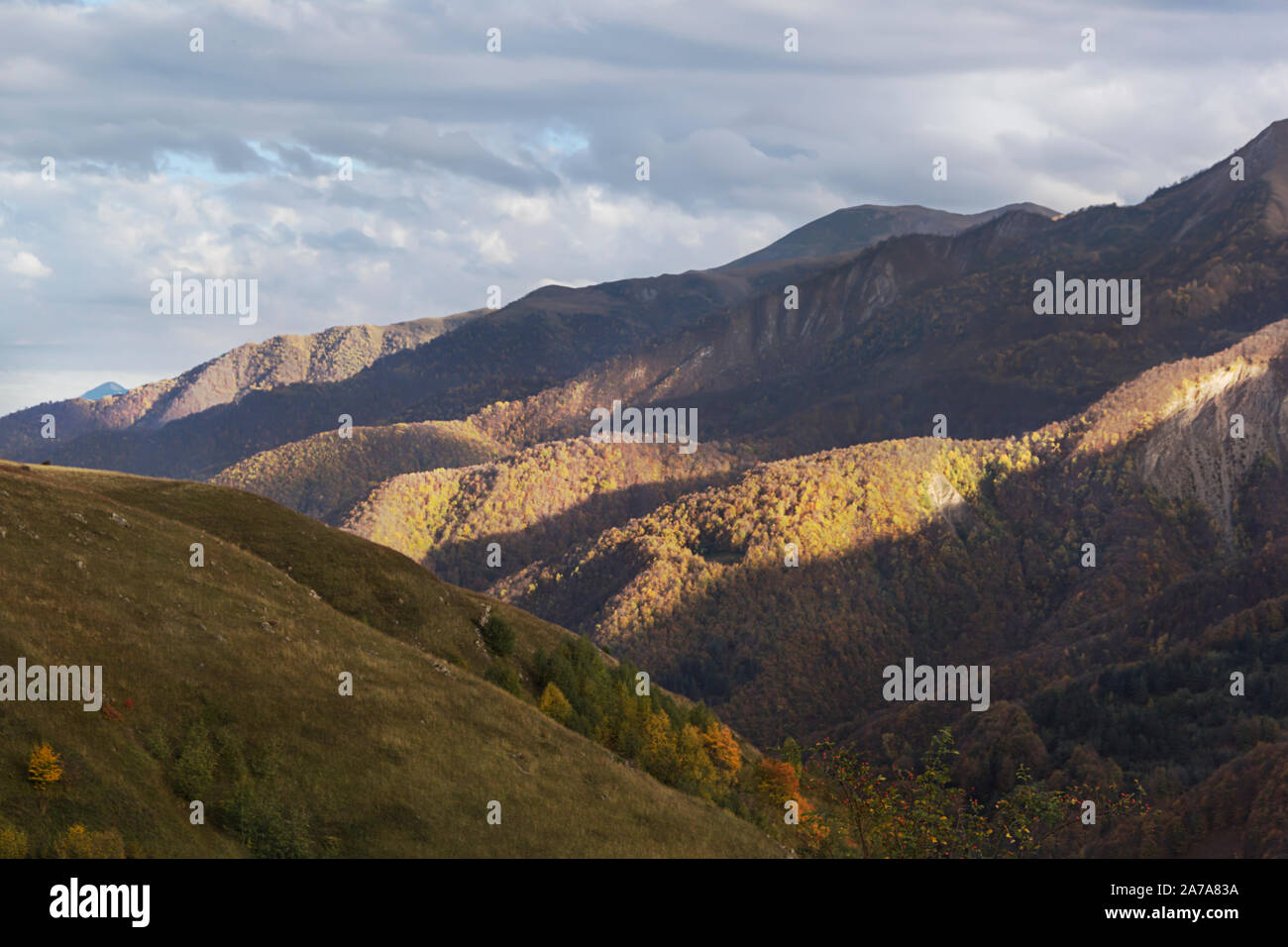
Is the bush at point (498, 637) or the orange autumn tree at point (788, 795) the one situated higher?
the bush at point (498, 637)

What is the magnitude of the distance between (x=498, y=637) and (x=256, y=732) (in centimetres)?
3565

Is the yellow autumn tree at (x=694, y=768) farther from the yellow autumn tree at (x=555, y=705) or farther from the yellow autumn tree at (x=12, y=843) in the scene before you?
the yellow autumn tree at (x=12, y=843)

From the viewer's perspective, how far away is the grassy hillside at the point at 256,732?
135 feet

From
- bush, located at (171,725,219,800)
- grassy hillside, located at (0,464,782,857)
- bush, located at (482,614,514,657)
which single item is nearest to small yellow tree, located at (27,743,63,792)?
grassy hillside, located at (0,464,782,857)

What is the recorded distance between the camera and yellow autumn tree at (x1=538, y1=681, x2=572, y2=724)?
72.9 metres

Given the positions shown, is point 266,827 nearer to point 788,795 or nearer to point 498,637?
point 788,795

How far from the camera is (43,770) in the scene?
3828 cm

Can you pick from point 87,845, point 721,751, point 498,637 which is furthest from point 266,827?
point 721,751

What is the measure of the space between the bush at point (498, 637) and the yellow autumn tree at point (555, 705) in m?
7.94

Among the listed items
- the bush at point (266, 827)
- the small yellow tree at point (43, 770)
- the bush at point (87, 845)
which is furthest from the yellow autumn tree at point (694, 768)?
the small yellow tree at point (43, 770)

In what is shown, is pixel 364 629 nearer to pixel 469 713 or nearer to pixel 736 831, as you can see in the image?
pixel 469 713

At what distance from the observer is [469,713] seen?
190ft

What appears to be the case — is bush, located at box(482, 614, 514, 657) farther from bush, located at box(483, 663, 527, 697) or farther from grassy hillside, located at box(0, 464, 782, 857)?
grassy hillside, located at box(0, 464, 782, 857)

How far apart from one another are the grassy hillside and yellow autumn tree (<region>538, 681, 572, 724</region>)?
9.43 metres
